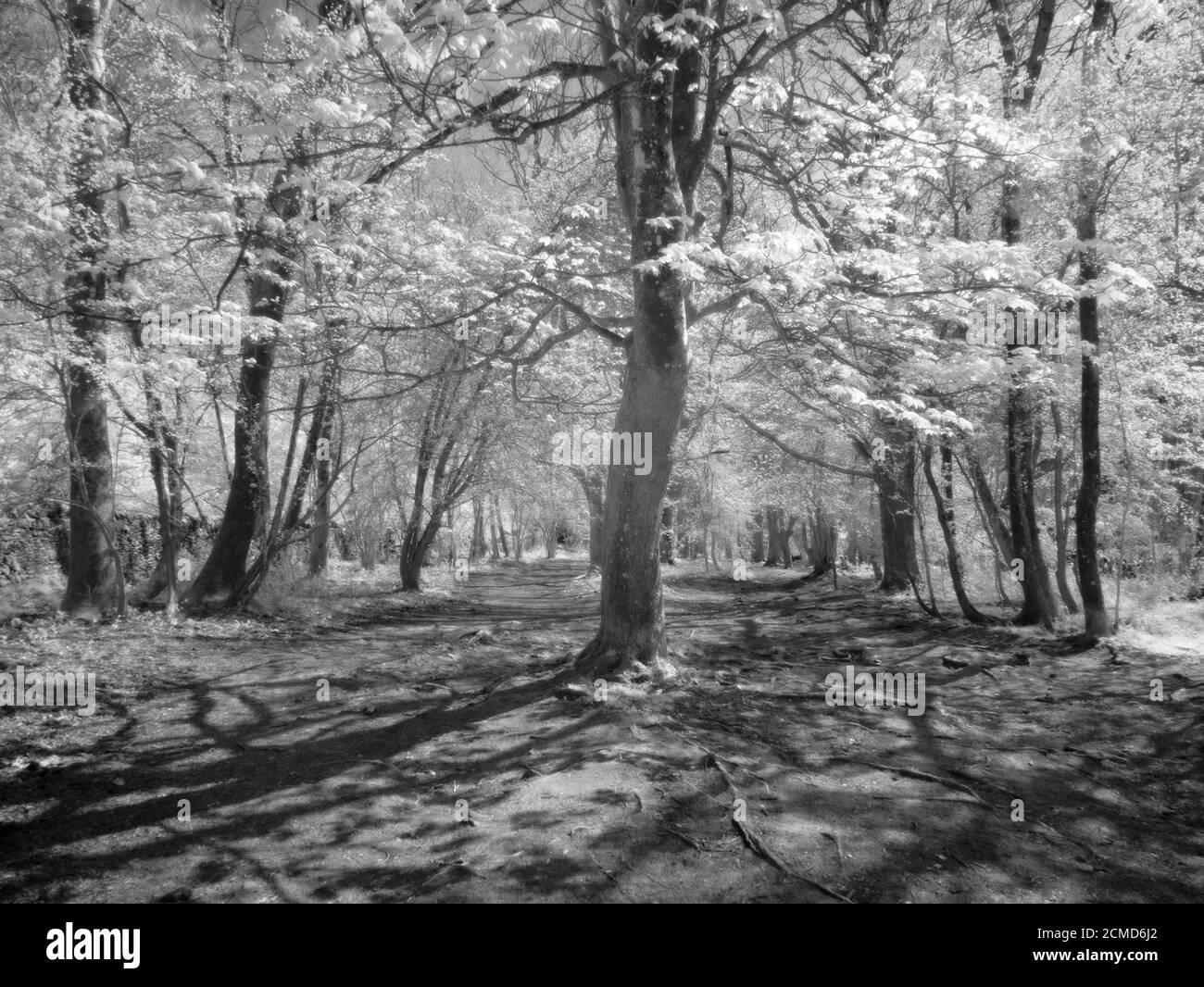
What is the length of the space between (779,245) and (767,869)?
12.7 feet

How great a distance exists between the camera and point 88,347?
7559 millimetres

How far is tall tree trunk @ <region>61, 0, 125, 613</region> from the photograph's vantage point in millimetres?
7352

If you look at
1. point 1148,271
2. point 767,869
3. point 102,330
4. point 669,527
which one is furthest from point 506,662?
point 669,527

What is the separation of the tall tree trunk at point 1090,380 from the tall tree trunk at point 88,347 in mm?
11567

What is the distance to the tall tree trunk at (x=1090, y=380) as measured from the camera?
342 inches

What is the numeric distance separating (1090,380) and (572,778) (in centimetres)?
894

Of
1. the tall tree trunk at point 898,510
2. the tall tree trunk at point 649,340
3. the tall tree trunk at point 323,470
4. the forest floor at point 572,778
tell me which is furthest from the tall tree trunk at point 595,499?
the tall tree trunk at point 649,340

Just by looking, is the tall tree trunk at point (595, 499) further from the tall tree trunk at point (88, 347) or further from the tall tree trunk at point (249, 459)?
the tall tree trunk at point (88, 347)

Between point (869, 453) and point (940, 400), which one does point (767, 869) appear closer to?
point (940, 400)

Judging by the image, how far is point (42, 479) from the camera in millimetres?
9625

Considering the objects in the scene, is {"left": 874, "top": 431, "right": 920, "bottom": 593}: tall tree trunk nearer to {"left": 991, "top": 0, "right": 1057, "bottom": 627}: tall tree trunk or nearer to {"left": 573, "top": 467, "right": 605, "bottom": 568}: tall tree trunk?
{"left": 991, "top": 0, "right": 1057, "bottom": 627}: tall tree trunk

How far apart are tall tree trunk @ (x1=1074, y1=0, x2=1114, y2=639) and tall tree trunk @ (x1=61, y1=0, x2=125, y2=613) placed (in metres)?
11.6

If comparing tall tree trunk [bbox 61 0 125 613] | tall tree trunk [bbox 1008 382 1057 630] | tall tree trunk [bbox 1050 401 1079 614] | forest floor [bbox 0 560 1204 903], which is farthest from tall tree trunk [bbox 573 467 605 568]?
tall tree trunk [bbox 61 0 125 613]

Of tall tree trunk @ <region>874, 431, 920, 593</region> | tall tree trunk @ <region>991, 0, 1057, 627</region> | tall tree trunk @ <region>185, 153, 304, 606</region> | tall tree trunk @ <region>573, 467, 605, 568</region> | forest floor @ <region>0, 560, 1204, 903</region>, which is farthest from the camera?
tall tree trunk @ <region>573, 467, 605, 568</region>
